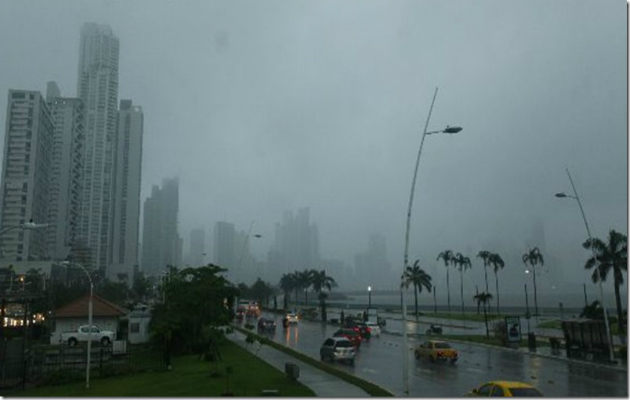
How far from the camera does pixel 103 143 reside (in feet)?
454

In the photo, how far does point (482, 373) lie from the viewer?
27656mm

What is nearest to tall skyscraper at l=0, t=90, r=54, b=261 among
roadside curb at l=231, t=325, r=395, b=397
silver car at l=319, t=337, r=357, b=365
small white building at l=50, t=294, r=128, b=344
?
small white building at l=50, t=294, r=128, b=344

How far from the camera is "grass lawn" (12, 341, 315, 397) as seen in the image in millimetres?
20986

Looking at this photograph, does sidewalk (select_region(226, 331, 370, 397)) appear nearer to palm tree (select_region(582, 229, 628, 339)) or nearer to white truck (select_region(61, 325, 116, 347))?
white truck (select_region(61, 325, 116, 347))

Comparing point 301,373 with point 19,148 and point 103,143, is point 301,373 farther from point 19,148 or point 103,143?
point 103,143

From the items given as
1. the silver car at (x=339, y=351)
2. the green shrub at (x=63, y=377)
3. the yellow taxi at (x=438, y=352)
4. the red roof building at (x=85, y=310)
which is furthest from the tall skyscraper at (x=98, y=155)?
the yellow taxi at (x=438, y=352)

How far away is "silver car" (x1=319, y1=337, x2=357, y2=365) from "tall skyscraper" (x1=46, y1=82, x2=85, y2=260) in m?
102

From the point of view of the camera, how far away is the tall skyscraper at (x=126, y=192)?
139 m

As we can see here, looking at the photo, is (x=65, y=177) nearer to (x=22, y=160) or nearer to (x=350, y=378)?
(x=22, y=160)

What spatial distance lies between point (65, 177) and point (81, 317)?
297ft

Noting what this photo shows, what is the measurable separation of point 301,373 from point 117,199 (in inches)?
4767

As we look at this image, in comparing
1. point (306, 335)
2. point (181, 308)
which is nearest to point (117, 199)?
point (306, 335)

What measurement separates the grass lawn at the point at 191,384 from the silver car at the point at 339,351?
14.3 feet

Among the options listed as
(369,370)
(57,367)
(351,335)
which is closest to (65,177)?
(351,335)
